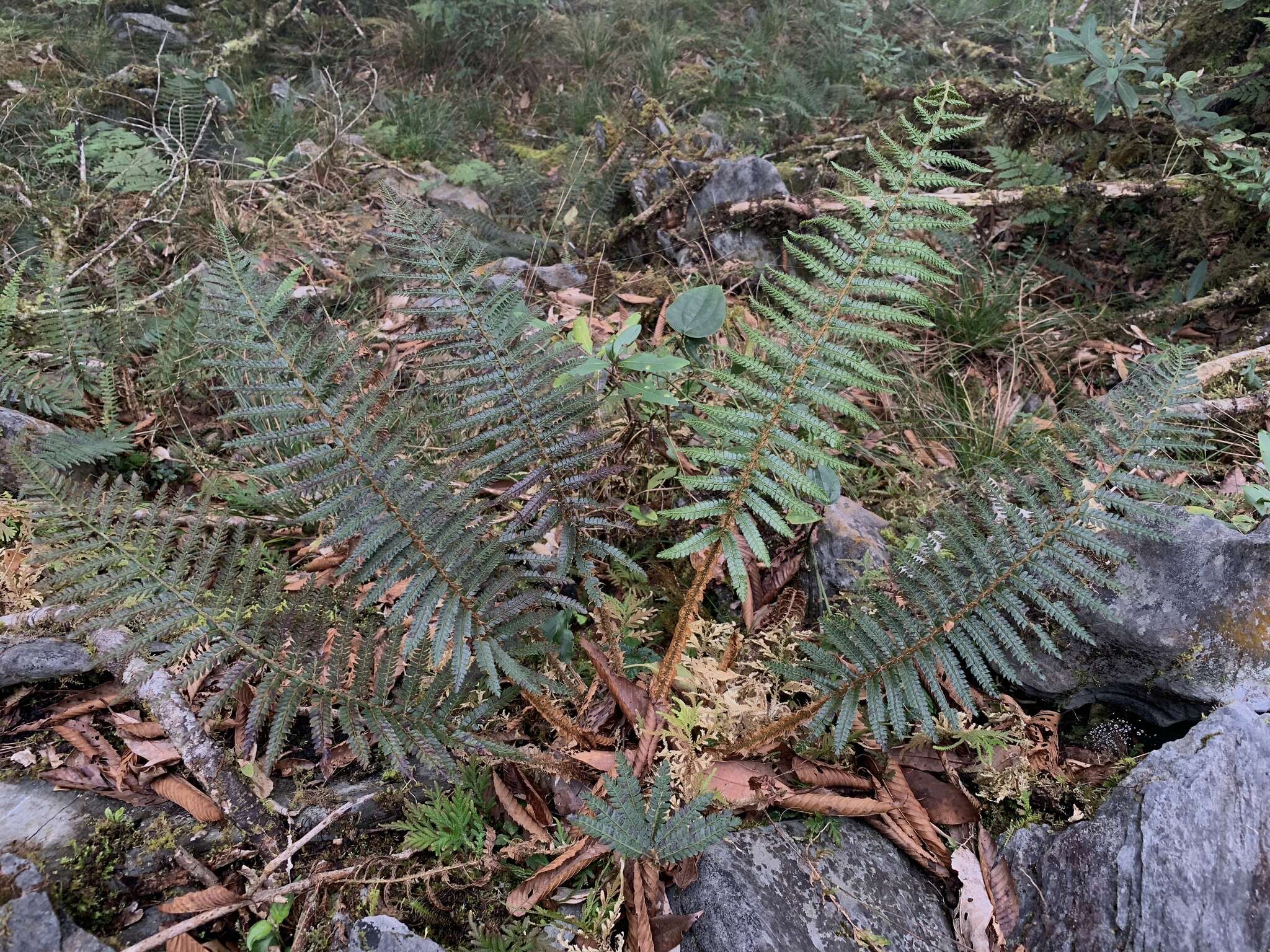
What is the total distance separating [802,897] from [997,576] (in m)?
0.90

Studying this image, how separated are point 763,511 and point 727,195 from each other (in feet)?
8.90

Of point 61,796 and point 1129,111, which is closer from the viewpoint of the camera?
point 61,796

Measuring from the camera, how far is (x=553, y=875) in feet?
5.65

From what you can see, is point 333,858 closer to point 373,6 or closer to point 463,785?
point 463,785

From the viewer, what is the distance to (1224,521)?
2.11 m

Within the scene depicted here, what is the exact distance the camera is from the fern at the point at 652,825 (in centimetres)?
150

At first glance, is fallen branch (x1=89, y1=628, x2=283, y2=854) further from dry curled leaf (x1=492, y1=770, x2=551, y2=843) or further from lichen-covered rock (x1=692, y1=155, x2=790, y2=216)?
lichen-covered rock (x1=692, y1=155, x2=790, y2=216)

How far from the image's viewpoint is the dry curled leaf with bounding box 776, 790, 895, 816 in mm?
1841

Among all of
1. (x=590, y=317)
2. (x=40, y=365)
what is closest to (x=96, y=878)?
(x=40, y=365)

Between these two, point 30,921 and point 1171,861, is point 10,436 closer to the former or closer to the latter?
point 30,921

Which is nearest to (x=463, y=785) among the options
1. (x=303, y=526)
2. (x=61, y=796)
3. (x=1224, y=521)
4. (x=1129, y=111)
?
(x=61, y=796)

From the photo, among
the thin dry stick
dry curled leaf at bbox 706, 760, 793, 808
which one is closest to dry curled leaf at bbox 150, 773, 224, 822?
the thin dry stick

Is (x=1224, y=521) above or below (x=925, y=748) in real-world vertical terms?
above

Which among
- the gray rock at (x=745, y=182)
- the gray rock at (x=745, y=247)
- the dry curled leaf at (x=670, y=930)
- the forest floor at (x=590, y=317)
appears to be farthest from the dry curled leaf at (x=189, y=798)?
the gray rock at (x=745, y=182)
